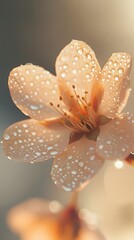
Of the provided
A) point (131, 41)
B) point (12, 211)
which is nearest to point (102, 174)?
point (12, 211)

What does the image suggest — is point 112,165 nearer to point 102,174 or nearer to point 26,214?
point 102,174

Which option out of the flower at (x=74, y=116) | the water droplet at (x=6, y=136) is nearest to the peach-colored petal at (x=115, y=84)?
the flower at (x=74, y=116)

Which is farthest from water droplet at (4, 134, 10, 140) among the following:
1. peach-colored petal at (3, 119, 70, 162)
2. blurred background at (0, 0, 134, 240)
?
blurred background at (0, 0, 134, 240)

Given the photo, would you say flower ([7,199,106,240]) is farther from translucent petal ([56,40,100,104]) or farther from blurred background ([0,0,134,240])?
translucent petal ([56,40,100,104])

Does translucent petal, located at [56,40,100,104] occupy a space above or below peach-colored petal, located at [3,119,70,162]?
above

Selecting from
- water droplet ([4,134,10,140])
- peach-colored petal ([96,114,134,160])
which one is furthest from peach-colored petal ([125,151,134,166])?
water droplet ([4,134,10,140])

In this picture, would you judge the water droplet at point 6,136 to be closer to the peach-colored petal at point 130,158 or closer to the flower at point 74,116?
the flower at point 74,116

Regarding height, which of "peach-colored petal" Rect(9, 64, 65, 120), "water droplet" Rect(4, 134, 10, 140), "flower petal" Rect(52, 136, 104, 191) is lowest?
"flower petal" Rect(52, 136, 104, 191)
